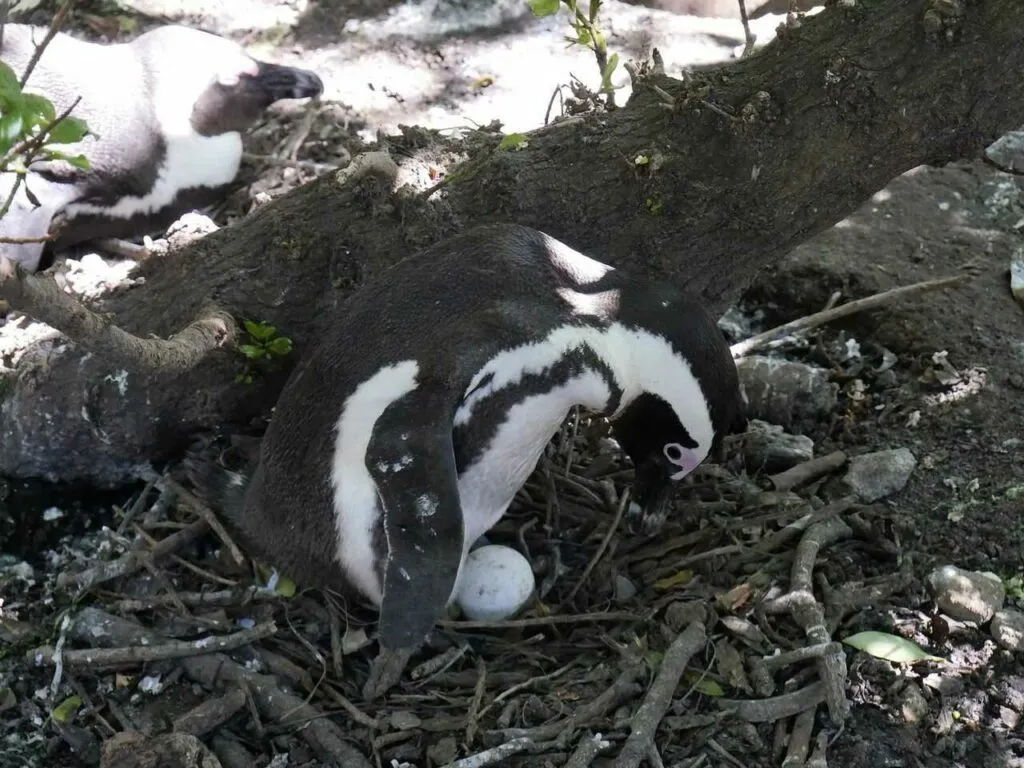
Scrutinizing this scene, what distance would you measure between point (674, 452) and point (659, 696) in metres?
0.56

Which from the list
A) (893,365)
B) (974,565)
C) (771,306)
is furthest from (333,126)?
(974,565)

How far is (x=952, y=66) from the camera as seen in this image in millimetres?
2154

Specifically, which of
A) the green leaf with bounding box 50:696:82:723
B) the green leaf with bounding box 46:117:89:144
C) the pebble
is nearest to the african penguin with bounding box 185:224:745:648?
the green leaf with bounding box 50:696:82:723

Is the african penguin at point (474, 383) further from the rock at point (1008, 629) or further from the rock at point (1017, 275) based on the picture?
the rock at point (1017, 275)

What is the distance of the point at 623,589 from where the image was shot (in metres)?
2.32

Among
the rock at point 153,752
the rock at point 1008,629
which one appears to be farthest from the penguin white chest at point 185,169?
the rock at point 1008,629

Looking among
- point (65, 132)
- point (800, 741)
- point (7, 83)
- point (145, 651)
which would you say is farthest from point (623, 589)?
point (7, 83)

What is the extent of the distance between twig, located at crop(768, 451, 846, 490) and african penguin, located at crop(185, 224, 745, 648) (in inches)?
15.0

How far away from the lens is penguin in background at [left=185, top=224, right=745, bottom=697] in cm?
207

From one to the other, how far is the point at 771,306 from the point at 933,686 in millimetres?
1520

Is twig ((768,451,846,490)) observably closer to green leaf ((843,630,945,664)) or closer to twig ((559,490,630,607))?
twig ((559,490,630,607))

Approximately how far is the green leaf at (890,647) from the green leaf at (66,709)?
62.7 inches

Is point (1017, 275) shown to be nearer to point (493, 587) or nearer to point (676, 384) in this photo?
point (676, 384)

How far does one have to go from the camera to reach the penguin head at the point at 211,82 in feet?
11.8
